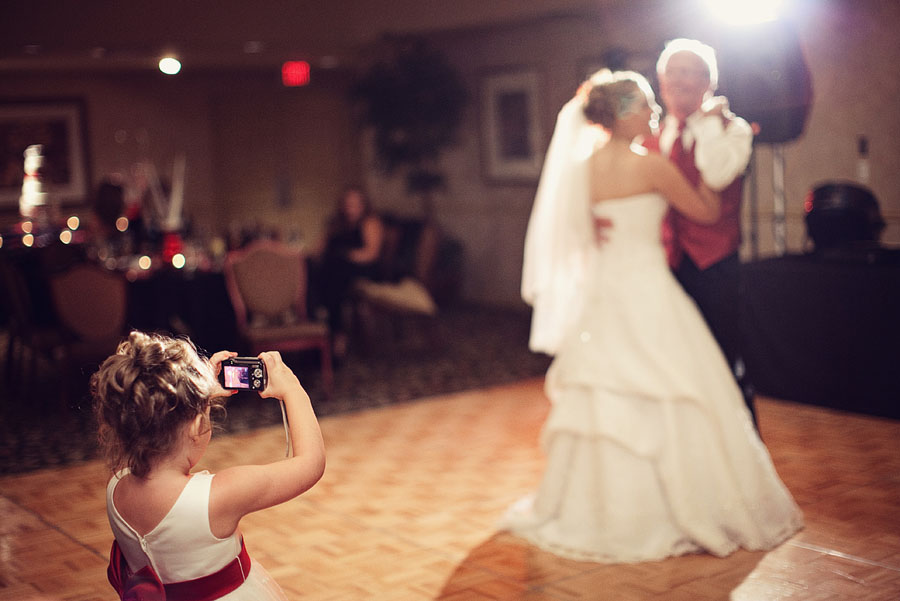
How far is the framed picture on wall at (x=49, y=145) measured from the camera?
10344mm

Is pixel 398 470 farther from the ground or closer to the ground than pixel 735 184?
closer to the ground

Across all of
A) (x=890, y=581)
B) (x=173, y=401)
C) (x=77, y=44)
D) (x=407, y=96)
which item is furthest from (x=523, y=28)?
(x=173, y=401)

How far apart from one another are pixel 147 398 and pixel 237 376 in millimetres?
197

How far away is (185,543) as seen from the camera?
5.78ft

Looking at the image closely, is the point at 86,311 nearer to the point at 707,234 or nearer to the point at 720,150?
the point at 707,234

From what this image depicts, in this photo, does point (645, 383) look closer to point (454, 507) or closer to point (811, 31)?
point (454, 507)

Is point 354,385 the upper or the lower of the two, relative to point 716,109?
lower

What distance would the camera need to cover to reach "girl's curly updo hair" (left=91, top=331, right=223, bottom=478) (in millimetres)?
1709

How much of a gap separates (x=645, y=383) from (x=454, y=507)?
106 centimetres

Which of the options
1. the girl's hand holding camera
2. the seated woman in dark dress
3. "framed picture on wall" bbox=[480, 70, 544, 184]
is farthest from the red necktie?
"framed picture on wall" bbox=[480, 70, 544, 184]

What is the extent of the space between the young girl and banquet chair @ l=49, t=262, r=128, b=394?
409cm

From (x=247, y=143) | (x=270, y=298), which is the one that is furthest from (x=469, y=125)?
(x=270, y=298)

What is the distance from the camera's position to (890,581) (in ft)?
9.64

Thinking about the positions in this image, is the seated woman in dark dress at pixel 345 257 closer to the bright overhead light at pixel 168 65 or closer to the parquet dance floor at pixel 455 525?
the parquet dance floor at pixel 455 525
